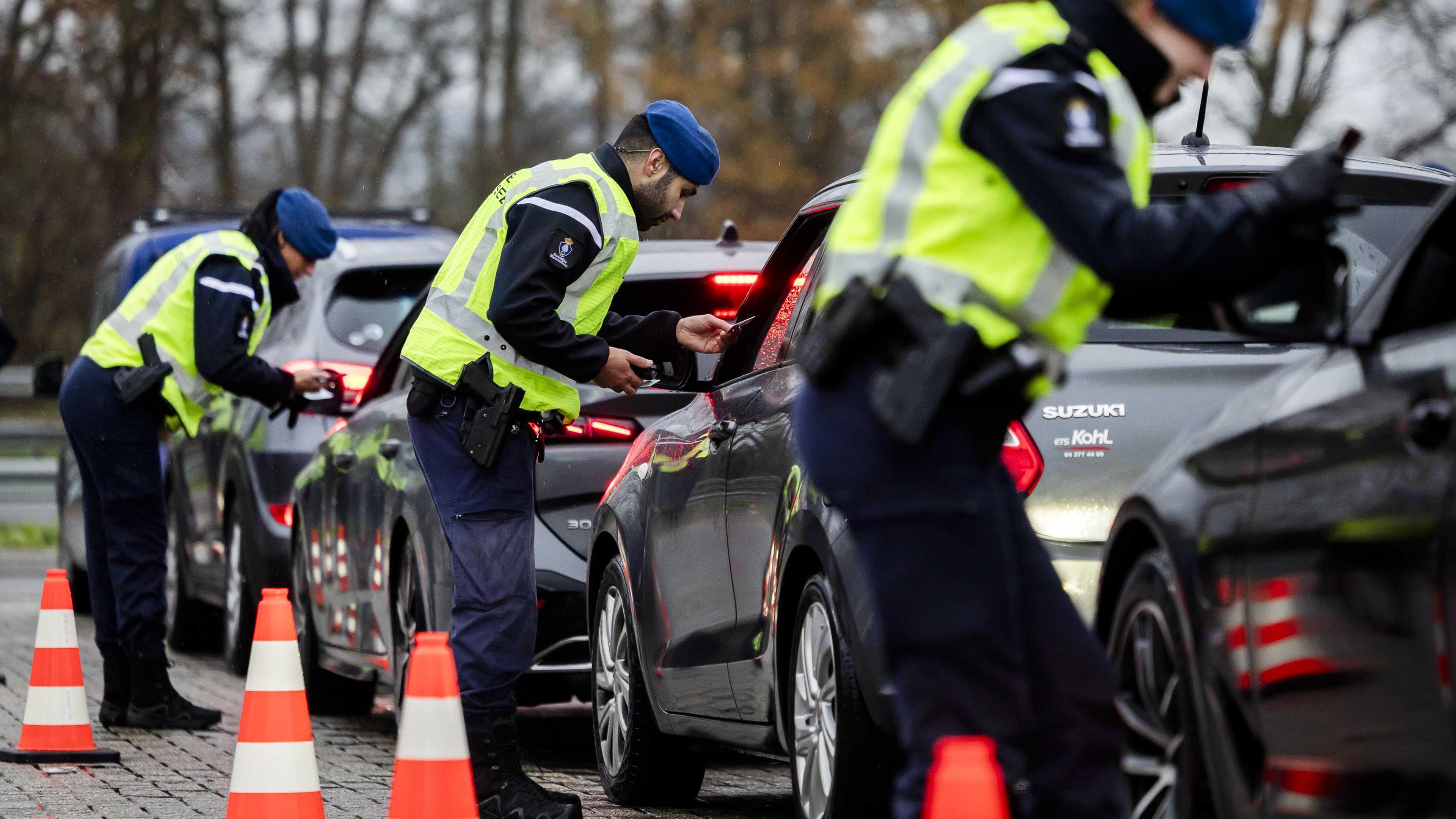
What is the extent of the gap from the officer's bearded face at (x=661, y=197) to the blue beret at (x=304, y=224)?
2.70 meters

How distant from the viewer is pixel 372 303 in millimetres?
10203

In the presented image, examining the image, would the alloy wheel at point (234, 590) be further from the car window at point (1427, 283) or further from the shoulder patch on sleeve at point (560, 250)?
the car window at point (1427, 283)

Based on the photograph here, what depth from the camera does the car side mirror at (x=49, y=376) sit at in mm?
10023

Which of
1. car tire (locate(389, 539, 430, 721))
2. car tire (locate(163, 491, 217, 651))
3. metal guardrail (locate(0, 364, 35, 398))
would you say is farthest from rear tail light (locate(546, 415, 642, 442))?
metal guardrail (locate(0, 364, 35, 398))

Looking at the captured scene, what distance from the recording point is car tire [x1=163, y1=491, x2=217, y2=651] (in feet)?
38.0

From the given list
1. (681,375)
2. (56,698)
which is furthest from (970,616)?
(56,698)

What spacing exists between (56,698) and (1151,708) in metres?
4.45

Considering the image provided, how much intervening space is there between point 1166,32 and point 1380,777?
1.09 m

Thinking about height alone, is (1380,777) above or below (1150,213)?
below

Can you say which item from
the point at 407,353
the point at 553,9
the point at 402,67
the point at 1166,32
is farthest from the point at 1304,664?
the point at 402,67

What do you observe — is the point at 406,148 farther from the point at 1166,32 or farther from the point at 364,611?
the point at 1166,32

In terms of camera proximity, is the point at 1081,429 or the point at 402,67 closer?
the point at 1081,429

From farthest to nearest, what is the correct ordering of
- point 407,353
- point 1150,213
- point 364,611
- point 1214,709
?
point 364,611
point 407,353
point 1214,709
point 1150,213

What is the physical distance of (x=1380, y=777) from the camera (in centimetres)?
315
